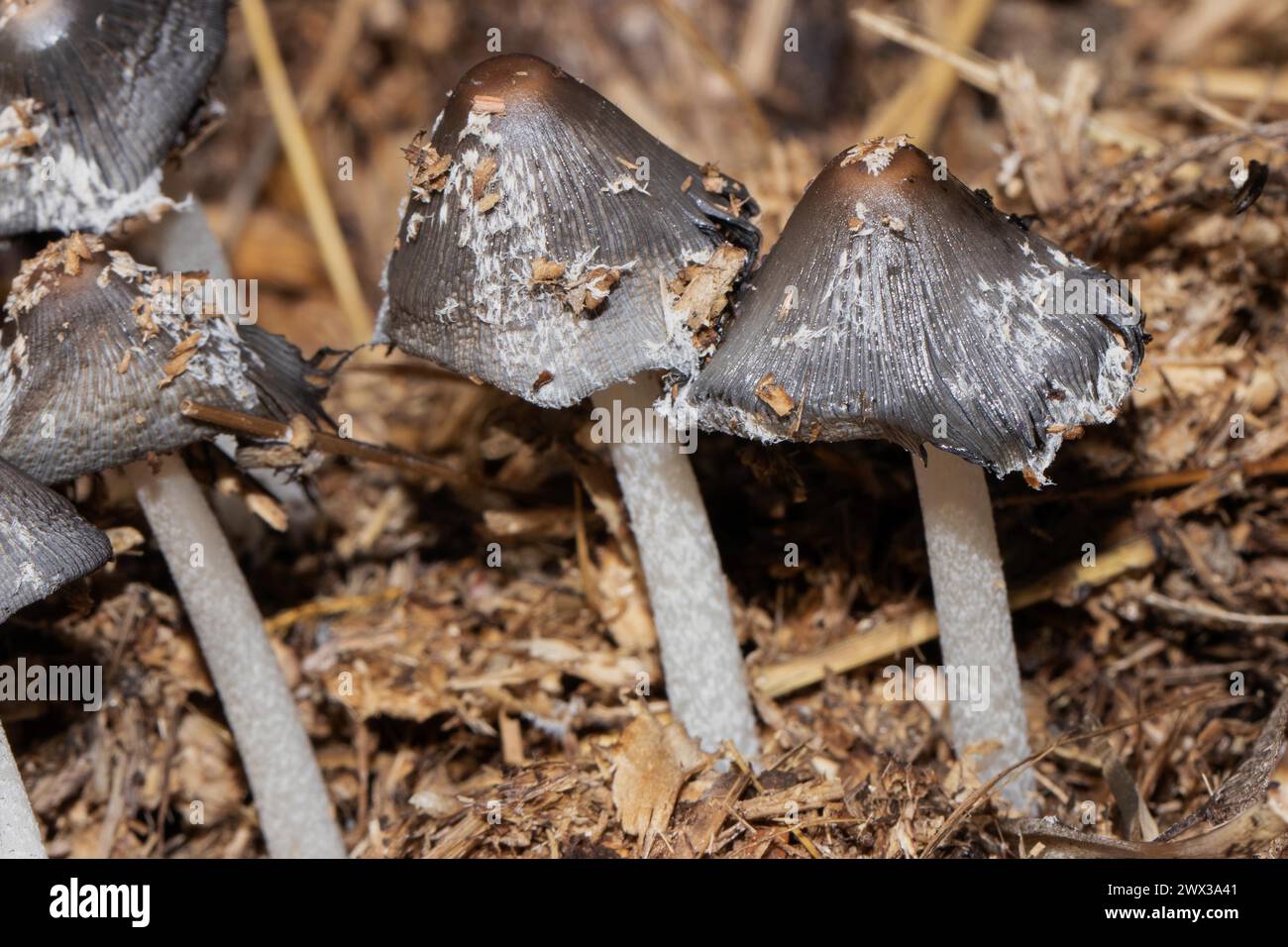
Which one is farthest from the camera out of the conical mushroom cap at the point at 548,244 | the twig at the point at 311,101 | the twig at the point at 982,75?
the twig at the point at 311,101

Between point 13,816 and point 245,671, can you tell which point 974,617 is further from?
point 13,816

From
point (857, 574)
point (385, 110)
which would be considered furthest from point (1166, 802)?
point (385, 110)

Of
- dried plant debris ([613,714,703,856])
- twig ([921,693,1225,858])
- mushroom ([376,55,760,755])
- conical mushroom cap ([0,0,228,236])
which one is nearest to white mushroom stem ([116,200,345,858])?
conical mushroom cap ([0,0,228,236])

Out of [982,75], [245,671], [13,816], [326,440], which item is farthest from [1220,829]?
[982,75]

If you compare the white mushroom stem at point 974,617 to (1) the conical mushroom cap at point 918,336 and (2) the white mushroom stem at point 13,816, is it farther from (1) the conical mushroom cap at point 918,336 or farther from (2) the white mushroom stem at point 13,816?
(2) the white mushroom stem at point 13,816

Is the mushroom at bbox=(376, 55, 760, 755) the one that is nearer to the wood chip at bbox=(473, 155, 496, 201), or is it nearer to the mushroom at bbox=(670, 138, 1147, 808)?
the wood chip at bbox=(473, 155, 496, 201)

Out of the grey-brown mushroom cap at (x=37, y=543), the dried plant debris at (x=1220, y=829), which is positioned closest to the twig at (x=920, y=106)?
the dried plant debris at (x=1220, y=829)
